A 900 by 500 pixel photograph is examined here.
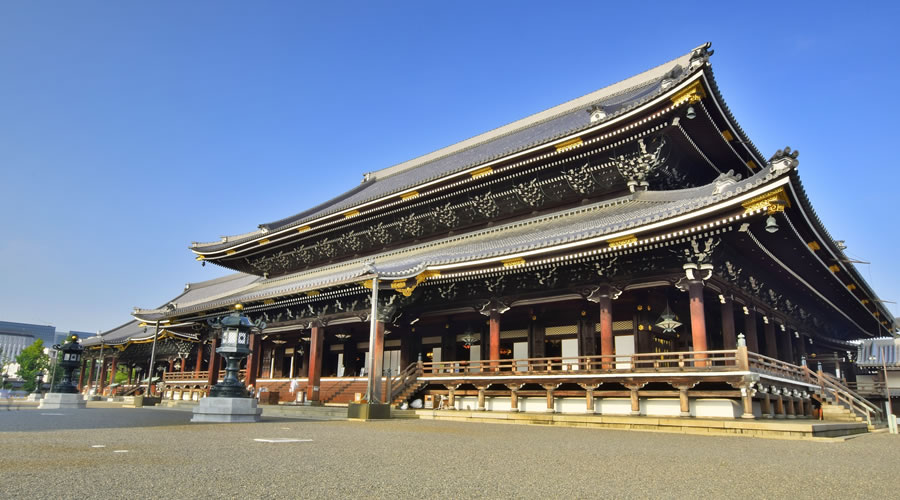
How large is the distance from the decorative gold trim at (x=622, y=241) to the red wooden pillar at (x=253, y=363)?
769 inches

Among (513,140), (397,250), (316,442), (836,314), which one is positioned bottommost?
(316,442)

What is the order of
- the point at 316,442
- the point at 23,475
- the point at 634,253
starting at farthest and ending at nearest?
the point at 634,253 < the point at 316,442 < the point at 23,475

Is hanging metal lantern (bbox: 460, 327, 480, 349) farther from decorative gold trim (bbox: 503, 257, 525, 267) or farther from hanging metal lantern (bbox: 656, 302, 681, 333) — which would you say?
hanging metal lantern (bbox: 656, 302, 681, 333)

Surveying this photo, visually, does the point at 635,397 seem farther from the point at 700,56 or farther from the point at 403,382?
the point at 700,56

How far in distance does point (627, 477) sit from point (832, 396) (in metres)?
19.3

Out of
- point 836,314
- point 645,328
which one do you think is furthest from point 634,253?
point 836,314

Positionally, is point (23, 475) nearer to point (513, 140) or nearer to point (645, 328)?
point (645, 328)

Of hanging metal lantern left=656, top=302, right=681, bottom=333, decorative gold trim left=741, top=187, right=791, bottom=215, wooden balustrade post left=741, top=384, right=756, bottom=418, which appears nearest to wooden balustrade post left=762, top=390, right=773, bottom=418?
wooden balustrade post left=741, top=384, right=756, bottom=418

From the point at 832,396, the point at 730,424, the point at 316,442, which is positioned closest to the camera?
the point at 316,442

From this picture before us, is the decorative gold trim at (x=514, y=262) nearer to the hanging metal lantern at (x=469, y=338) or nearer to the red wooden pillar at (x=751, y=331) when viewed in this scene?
the hanging metal lantern at (x=469, y=338)

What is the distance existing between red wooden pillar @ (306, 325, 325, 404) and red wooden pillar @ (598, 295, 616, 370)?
1284cm

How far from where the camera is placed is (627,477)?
20.5ft

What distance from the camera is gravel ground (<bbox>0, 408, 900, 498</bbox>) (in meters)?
5.05

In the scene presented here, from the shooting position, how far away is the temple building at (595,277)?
631 inches
